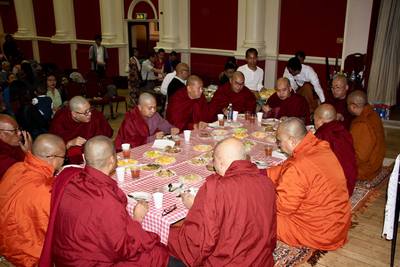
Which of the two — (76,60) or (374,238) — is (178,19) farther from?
(374,238)

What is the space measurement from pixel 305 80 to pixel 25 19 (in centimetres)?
1429

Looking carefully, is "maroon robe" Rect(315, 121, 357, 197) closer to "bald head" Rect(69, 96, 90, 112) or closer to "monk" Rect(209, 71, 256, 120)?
"monk" Rect(209, 71, 256, 120)

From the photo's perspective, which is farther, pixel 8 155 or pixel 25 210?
pixel 8 155

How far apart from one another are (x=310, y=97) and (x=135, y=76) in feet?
15.5

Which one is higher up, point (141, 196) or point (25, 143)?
point (25, 143)

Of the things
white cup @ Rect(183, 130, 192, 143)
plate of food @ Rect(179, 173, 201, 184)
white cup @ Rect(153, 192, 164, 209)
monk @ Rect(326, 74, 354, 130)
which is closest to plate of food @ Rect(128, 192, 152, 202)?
white cup @ Rect(153, 192, 164, 209)

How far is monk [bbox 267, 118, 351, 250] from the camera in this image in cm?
310

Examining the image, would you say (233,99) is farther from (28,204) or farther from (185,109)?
(28,204)

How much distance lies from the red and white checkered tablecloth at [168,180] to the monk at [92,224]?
0.26m

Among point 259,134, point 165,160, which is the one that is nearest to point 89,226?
point 165,160

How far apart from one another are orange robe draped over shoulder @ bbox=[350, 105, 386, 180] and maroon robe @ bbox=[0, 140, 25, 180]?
416cm

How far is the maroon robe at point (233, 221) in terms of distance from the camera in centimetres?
240

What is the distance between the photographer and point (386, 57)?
9695mm

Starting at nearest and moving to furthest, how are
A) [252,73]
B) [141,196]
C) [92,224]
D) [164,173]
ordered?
[92,224] → [141,196] → [164,173] → [252,73]
